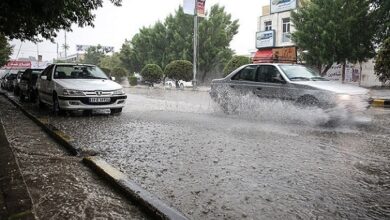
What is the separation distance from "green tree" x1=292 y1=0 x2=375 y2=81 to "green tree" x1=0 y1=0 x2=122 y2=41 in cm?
1904

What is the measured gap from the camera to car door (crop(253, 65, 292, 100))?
9.63 m

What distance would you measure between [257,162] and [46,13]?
6793 millimetres

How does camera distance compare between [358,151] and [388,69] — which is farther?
[388,69]

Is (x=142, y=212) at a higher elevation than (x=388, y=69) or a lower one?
lower

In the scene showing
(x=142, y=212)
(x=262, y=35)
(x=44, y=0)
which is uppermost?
(x=262, y=35)

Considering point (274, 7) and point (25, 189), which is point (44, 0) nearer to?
point (25, 189)

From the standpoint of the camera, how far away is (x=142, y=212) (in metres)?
3.53

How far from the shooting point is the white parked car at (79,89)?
34.6ft

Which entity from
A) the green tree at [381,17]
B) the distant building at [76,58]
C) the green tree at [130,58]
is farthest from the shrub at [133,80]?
the distant building at [76,58]

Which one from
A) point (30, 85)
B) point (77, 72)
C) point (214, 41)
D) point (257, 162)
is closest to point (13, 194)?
point (257, 162)

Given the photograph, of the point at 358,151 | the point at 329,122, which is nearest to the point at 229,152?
the point at 358,151

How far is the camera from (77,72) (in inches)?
469

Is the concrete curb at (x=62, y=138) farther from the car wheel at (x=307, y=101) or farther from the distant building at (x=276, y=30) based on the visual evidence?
the distant building at (x=276, y=30)

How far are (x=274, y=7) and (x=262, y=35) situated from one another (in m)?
3.32
